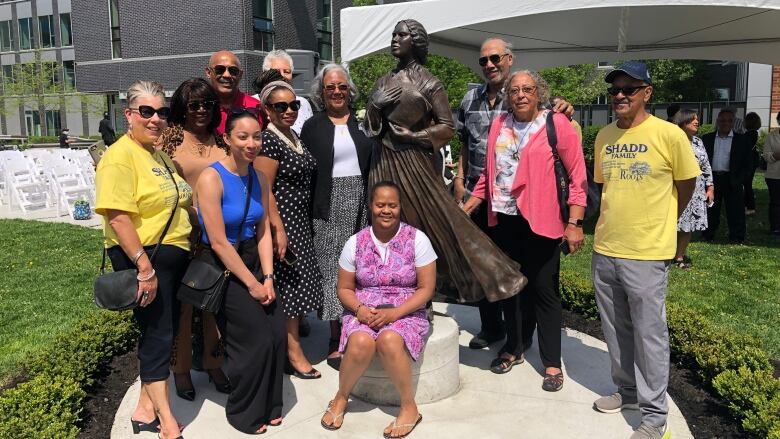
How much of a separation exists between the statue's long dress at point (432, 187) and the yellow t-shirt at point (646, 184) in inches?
30.7

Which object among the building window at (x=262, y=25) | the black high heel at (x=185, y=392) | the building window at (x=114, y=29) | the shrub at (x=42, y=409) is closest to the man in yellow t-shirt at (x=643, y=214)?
the black high heel at (x=185, y=392)

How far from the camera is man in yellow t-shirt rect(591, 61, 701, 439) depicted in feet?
10.1

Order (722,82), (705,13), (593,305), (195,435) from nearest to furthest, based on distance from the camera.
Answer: (195,435), (593,305), (705,13), (722,82)

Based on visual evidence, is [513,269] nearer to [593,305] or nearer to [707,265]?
[593,305]

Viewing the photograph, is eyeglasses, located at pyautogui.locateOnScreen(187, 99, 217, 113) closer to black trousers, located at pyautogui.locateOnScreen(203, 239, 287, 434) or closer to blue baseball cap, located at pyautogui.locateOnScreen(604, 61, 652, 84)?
black trousers, located at pyautogui.locateOnScreen(203, 239, 287, 434)

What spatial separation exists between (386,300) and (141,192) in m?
1.38

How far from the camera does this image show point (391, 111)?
3676 mm

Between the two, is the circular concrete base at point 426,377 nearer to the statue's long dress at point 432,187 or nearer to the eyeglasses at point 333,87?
the statue's long dress at point 432,187

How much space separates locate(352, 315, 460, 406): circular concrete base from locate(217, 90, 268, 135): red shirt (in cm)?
158

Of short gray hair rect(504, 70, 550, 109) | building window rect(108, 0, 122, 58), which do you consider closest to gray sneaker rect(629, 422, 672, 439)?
short gray hair rect(504, 70, 550, 109)

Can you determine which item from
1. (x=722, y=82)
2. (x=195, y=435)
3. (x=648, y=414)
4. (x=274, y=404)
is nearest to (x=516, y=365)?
(x=648, y=414)

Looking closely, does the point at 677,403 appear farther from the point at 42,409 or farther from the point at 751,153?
→ the point at 751,153

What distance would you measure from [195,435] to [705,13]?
8.19 metres

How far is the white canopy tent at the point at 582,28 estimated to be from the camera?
8.02 m
